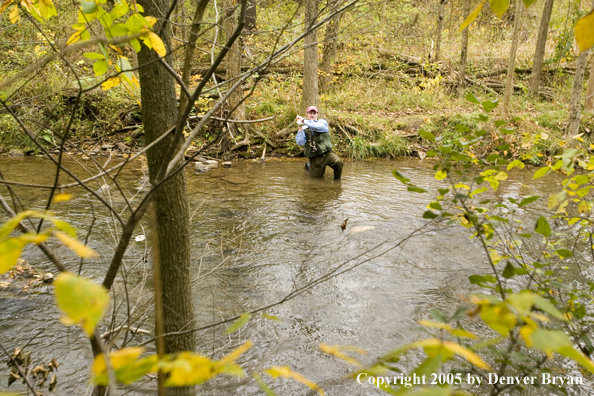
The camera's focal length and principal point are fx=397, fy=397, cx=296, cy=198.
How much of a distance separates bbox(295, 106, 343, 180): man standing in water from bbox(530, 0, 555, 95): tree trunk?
10.7 metres

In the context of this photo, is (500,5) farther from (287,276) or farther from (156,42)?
(287,276)

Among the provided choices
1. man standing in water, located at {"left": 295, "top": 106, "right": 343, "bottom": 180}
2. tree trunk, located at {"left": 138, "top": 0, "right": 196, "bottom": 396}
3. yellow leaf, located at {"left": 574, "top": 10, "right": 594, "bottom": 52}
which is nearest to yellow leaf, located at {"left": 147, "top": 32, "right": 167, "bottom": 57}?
tree trunk, located at {"left": 138, "top": 0, "right": 196, "bottom": 396}

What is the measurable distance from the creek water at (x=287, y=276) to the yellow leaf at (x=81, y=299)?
0.70 meters

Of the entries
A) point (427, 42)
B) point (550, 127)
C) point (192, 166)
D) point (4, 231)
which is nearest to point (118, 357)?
point (4, 231)

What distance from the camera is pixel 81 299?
58cm

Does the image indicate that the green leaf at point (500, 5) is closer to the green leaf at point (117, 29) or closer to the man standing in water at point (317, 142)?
the green leaf at point (117, 29)

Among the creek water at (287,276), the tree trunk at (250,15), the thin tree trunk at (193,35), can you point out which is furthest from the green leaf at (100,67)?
the creek water at (287,276)

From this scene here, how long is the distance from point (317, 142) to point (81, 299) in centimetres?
841

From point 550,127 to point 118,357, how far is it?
14675 millimetres

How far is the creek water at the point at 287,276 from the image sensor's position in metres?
3.12

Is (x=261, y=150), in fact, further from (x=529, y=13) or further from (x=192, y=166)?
(x=529, y=13)

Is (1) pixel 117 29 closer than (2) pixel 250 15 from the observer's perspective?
Yes

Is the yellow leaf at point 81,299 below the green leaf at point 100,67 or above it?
below

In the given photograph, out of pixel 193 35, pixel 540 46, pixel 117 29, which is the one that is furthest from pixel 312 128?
pixel 540 46
